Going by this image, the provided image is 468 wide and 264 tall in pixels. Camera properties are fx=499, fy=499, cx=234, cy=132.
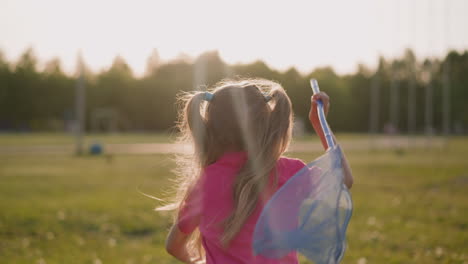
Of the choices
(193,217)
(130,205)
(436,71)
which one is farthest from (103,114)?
(193,217)

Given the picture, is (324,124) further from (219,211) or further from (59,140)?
(59,140)

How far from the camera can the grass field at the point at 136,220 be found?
5492 mm

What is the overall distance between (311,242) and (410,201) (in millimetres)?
8313

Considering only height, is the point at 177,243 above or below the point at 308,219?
below

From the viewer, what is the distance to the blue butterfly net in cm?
178

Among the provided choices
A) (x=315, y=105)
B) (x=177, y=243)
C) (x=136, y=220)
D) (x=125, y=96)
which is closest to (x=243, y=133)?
(x=315, y=105)

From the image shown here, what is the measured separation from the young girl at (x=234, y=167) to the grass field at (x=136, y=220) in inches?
81.8

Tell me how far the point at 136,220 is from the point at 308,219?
5.95m

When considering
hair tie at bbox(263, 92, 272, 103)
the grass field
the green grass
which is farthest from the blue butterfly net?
the green grass

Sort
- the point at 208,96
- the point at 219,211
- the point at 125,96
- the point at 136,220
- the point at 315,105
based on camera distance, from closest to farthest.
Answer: the point at 219,211 → the point at 208,96 → the point at 315,105 → the point at 136,220 → the point at 125,96

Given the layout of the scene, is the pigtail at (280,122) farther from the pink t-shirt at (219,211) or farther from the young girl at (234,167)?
the pink t-shirt at (219,211)

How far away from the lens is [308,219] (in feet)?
5.93

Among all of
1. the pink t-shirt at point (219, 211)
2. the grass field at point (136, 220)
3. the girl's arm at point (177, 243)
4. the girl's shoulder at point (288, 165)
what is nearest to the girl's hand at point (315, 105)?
the girl's shoulder at point (288, 165)

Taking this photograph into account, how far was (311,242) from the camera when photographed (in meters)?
1.82
